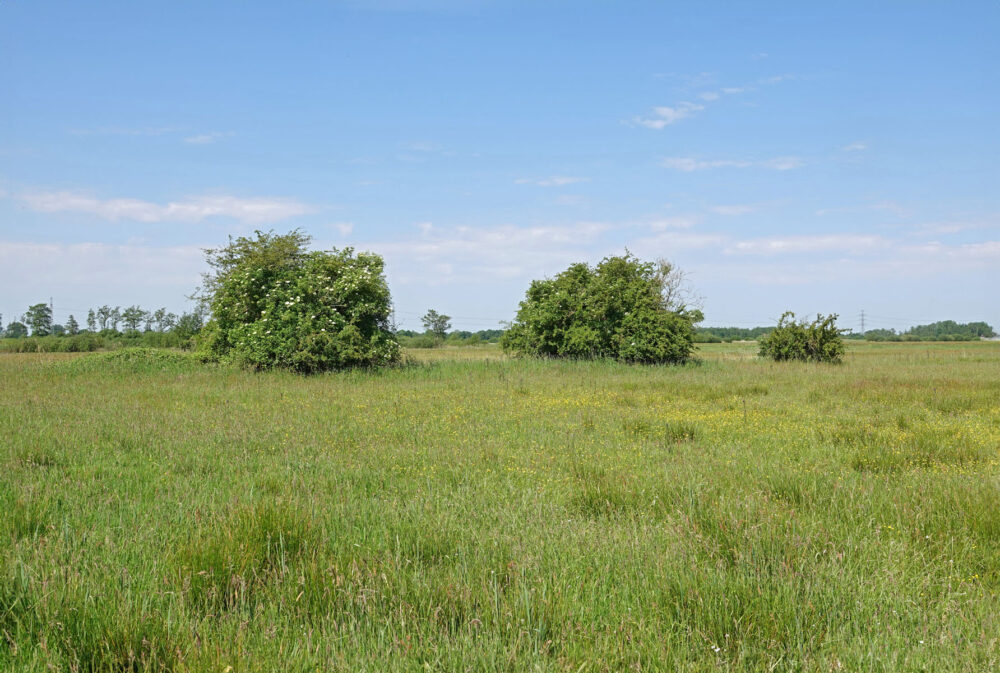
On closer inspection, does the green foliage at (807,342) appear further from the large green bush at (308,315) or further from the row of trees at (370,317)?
the large green bush at (308,315)

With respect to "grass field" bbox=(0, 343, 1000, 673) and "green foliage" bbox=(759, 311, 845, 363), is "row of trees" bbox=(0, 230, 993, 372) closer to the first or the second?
"green foliage" bbox=(759, 311, 845, 363)

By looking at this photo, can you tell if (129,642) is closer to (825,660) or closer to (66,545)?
(66,545)

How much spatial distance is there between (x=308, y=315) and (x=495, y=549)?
59.6ft

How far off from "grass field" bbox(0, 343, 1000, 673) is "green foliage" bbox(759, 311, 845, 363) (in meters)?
21.2

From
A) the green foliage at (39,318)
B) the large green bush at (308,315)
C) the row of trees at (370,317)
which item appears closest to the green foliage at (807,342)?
the row of trees at (370,317)

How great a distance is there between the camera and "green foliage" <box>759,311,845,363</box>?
28.2m

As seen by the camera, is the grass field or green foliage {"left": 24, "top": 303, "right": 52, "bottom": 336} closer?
the grass field

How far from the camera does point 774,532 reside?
145 inches

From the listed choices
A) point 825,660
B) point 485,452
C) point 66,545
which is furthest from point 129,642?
point 485,452

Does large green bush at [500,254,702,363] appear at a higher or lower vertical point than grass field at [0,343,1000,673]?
higher

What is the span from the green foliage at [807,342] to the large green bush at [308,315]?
63.4 feet

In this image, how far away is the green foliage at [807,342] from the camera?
28234 millimetres

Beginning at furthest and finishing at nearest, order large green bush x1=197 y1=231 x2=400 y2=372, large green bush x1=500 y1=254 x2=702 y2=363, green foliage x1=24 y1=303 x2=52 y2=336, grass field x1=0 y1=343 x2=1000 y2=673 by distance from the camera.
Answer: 1. green foliage x1=24 y1=303 x2=52 y2=336
2. large green bush x1=500 y1=254 x2=702 y2=363
3. large green bush x1=197 y1=231 x2=400 y2=372
4. grass field x1=0 y1=343 x2=1000 y2=673

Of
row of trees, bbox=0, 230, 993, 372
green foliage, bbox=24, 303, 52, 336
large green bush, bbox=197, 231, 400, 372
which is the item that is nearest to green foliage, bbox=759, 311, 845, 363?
row of trees, bbox=0, 230, 993, 372
